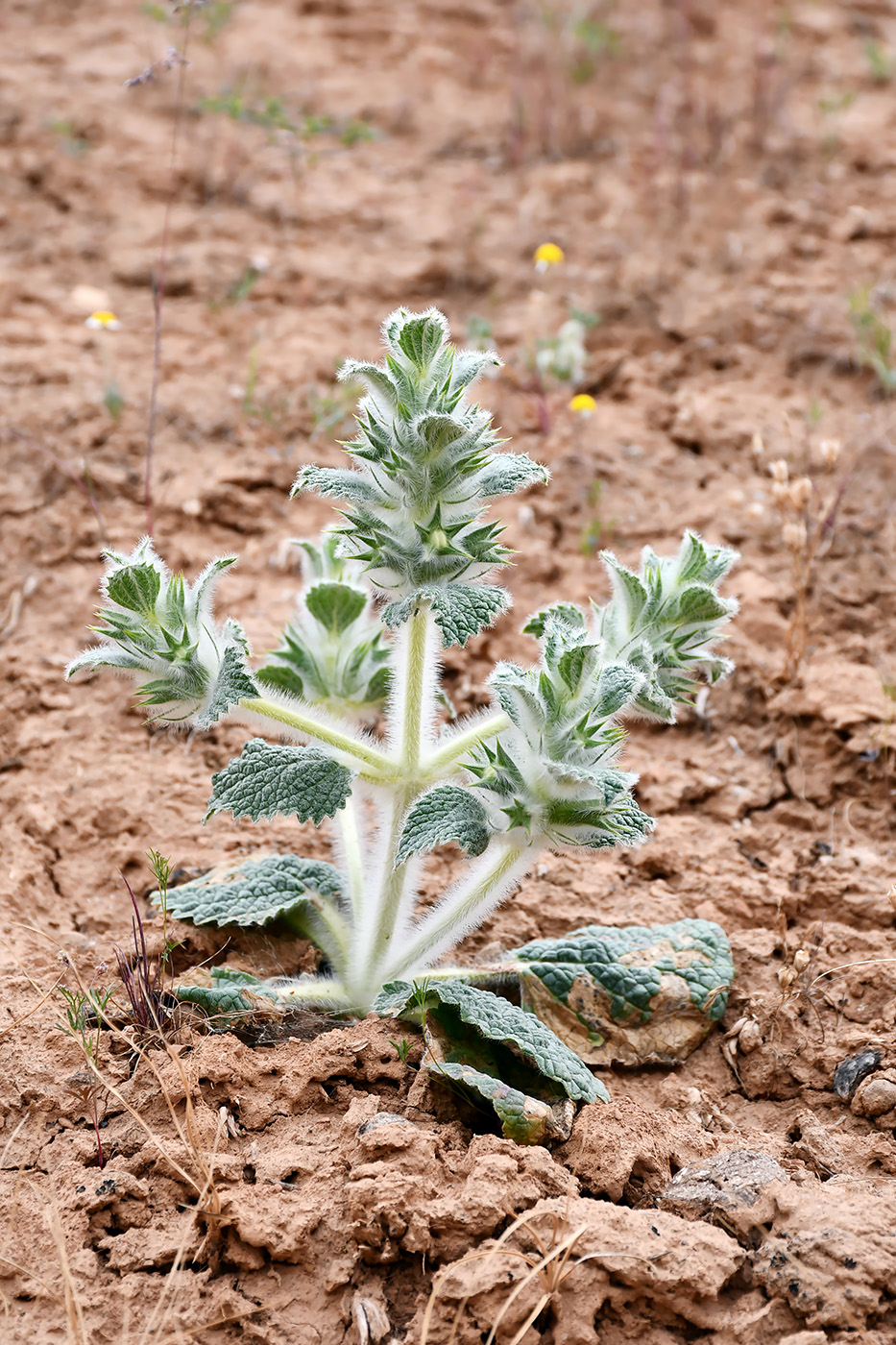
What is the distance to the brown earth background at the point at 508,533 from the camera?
1.98m

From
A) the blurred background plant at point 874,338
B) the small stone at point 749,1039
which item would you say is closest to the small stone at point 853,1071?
the small stone at point 749,1039

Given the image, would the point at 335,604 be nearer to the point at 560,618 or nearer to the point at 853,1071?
the point at 560,618

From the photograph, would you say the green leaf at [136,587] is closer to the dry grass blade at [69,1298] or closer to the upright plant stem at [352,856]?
the upright plant stem at [352,856]

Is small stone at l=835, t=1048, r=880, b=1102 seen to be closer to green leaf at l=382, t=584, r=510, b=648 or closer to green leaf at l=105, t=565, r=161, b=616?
green leaf at l=382, t=584, r=510, b=648

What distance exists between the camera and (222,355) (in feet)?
16.2

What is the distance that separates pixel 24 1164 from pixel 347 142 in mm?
5532

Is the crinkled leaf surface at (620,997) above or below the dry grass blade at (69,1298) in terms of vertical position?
above

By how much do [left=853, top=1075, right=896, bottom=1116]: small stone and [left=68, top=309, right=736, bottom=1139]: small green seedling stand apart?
1.21 feet

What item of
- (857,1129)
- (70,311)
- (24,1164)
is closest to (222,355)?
(70,311)

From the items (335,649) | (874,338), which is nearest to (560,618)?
(335,649)

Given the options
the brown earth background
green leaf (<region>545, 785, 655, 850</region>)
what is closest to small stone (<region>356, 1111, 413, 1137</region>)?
the brown earth background

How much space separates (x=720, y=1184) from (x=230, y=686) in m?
1.33

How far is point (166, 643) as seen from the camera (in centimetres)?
233

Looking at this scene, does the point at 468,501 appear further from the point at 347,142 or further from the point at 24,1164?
the point at 347,142
